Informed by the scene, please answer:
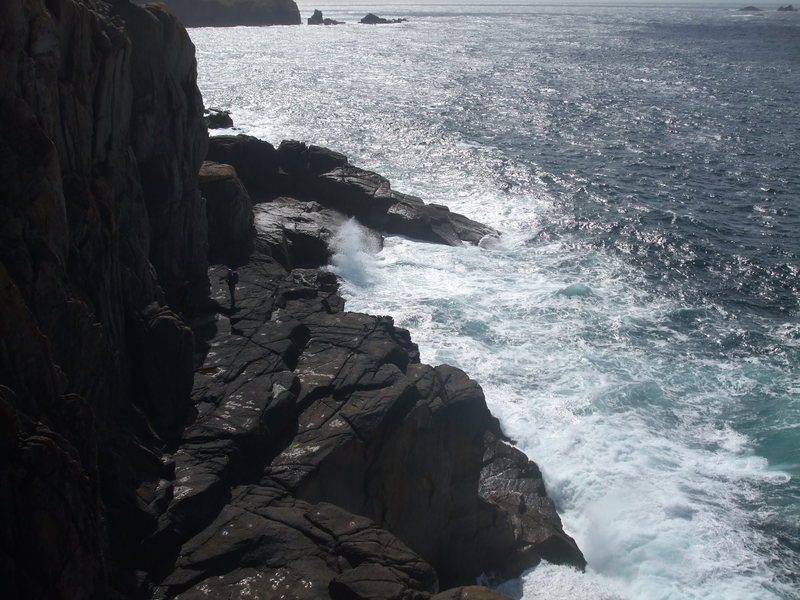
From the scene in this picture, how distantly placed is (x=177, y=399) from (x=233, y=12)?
180 m

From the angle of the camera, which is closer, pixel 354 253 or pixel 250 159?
pixel 354 253

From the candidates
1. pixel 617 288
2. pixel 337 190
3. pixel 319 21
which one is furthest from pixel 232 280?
pixel 319 21

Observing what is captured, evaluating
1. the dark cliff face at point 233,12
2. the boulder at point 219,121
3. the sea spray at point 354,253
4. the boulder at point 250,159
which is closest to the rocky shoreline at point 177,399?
the sea spray at point 354,253

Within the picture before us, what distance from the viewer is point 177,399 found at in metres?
24.3

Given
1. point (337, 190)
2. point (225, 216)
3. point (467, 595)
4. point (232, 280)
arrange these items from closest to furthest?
point (467, 595) < point (232, 280) < point (225, 216) < point (337, 190)

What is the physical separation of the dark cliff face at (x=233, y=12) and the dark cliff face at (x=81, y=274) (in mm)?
161586

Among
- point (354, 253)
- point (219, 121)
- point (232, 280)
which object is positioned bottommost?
point (354, 253)

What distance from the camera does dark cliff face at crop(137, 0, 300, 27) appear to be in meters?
180

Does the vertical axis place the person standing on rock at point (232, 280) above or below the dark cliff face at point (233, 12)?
below

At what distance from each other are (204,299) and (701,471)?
69.2ft

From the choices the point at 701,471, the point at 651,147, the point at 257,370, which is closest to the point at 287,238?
the point at 257,370

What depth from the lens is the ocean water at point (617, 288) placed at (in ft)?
91.3

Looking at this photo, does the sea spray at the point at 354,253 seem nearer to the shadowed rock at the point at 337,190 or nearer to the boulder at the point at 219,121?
the shadowed rock at the point at 337,190

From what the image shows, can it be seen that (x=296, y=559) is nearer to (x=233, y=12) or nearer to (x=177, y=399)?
(x=177, y=399)
